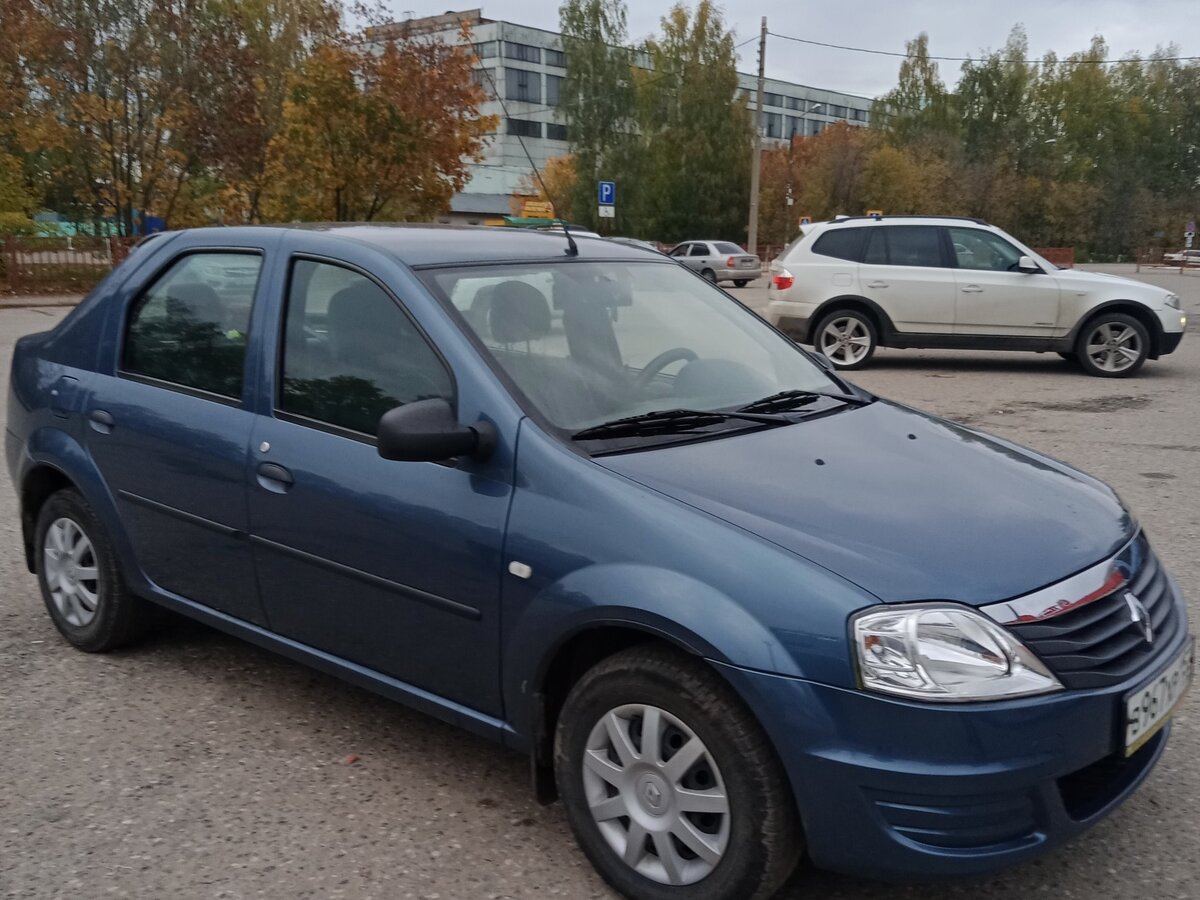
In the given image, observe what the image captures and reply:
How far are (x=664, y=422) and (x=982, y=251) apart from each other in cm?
1054

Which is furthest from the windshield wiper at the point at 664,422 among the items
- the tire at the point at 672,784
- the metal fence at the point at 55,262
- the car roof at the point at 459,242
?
the metal fence at the point at 55,262

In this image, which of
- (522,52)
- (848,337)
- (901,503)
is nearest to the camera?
(901,503)

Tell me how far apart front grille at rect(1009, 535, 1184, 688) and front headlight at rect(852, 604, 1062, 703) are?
0.15 ft

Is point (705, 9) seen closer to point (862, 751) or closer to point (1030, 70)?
Answer: point (1030, 70)

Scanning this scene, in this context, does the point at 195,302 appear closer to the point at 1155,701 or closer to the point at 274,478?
the point at 274,478

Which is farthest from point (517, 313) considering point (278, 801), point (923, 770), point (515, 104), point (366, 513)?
point (515, 104)

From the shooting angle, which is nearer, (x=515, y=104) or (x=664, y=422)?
(x=664, y=422)

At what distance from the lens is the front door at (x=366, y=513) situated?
2986mm

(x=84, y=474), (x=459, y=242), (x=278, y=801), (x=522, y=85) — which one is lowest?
(x=278, y=801)

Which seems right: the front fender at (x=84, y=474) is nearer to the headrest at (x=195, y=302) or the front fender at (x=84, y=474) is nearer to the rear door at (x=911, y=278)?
the headrest at (x=195, y=302)

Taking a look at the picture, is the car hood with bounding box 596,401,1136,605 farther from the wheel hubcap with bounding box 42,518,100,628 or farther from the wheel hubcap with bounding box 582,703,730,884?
the wheel hubcap with bounding box 42,518,100,628

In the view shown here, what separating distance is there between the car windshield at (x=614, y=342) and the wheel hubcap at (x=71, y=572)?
6.59ft

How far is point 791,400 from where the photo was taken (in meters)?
3.62

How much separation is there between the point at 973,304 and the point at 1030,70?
71.7 m
